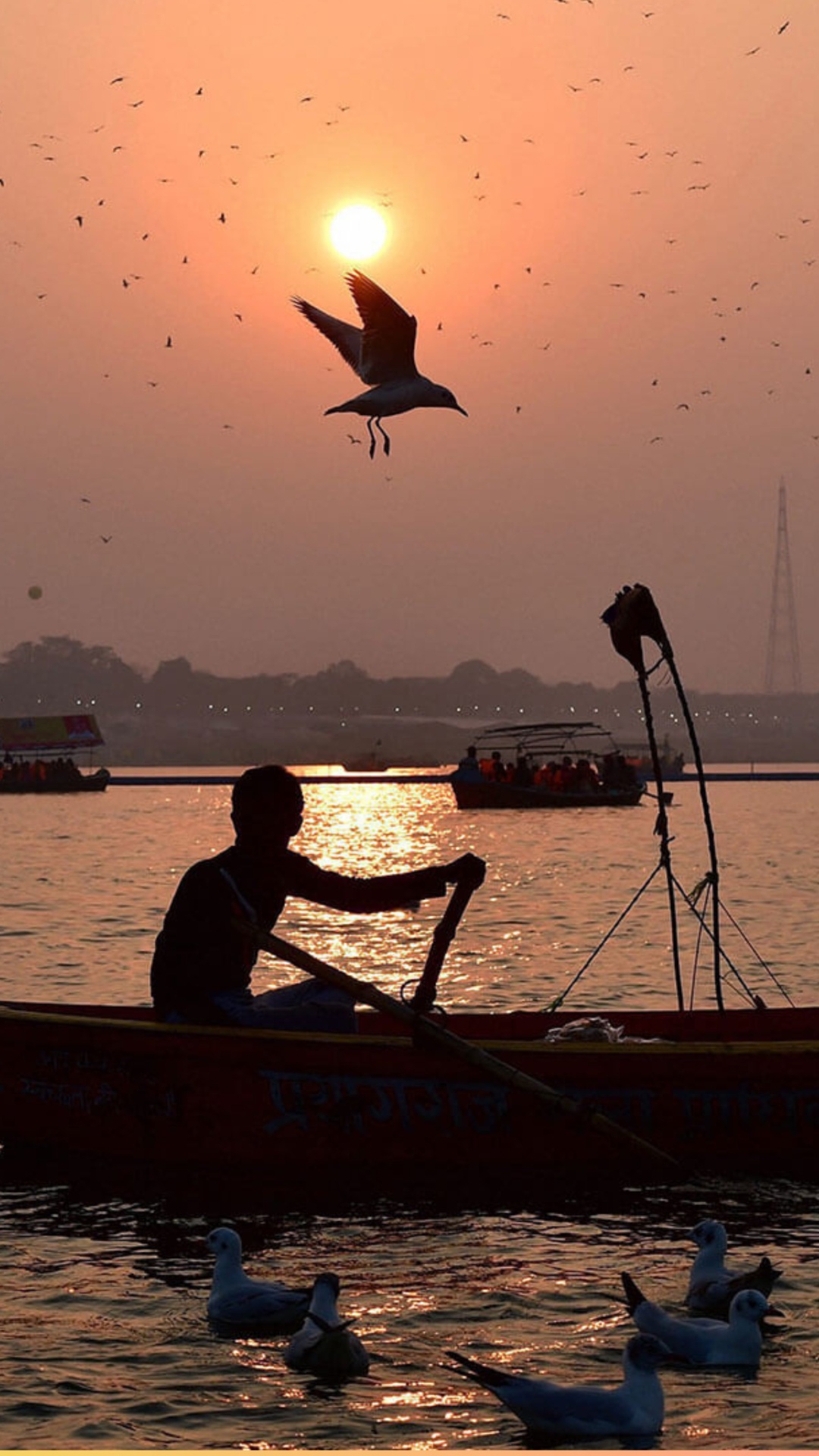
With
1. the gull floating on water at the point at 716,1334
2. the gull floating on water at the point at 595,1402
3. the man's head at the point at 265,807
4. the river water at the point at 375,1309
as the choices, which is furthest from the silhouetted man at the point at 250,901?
the gull floating on water at the point at 595,1402

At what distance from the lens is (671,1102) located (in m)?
11.7

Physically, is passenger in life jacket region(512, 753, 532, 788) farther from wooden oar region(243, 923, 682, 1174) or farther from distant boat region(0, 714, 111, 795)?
wooden oar region(243, 923, 682, 1174)

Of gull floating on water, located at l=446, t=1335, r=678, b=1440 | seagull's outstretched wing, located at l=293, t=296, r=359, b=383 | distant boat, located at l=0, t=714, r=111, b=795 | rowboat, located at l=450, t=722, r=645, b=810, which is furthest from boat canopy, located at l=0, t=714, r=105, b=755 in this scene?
gull floating on water, located at l=446, t=1335, r=678, b=1440

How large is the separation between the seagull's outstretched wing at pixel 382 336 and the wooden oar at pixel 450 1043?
9068 millimetres

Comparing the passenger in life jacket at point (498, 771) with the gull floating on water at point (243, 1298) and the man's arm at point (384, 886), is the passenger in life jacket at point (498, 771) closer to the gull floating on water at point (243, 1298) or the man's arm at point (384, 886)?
the man's arm at point (384, 886)

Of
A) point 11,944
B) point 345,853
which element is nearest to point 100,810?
point 345,853

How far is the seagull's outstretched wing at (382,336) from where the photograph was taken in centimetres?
1864

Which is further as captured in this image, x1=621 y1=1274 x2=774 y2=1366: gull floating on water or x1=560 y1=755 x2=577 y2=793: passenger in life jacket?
x1=560 y1=755 x2=577 y2=793: passenger in life jacket

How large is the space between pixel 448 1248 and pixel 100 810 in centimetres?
10943

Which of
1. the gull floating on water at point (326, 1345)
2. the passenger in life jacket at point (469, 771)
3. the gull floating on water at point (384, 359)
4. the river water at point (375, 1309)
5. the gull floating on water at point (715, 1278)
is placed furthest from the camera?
the passenger in life jacket at point (469, 771)

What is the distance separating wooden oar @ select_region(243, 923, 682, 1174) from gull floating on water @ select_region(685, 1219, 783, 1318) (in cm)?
174

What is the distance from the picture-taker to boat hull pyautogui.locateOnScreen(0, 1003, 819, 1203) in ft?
37.4

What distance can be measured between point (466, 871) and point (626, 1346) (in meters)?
2.80

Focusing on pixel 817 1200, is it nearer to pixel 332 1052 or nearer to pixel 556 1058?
pixel 556 1058
